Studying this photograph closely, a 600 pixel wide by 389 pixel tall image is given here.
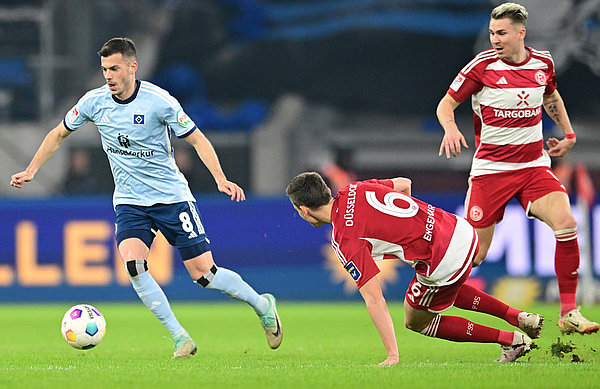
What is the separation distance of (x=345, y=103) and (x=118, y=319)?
867cm

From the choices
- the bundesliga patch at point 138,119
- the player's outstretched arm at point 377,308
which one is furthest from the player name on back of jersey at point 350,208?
the bundesliga patch at point 138,119

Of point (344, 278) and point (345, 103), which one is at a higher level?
point (345, 103)

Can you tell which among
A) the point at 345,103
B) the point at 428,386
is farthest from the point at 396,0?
the point at 428,386

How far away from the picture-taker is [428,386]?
195 inches

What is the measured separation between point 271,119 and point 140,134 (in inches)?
417

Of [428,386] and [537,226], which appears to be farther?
[537,226]

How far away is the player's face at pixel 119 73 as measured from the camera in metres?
6.67

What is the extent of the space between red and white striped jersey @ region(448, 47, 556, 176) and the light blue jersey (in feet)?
6.75

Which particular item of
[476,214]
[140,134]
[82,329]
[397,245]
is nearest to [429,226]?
[397,245]

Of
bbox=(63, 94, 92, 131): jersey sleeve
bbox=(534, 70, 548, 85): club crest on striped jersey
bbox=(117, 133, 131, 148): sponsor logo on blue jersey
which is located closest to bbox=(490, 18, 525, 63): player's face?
bbox=(534, 70, 548, 85): club crest on striped jersey

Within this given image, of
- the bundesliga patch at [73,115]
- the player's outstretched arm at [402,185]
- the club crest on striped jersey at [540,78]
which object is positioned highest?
the club crest on striped jersey at [540,78]

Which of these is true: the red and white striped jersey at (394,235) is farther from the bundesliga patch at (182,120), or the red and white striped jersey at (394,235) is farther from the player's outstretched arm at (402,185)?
the bundesliga patch at (182,120)

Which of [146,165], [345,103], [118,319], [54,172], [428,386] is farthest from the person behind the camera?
[345,103]

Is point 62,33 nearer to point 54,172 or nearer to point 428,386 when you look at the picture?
point 54,172
